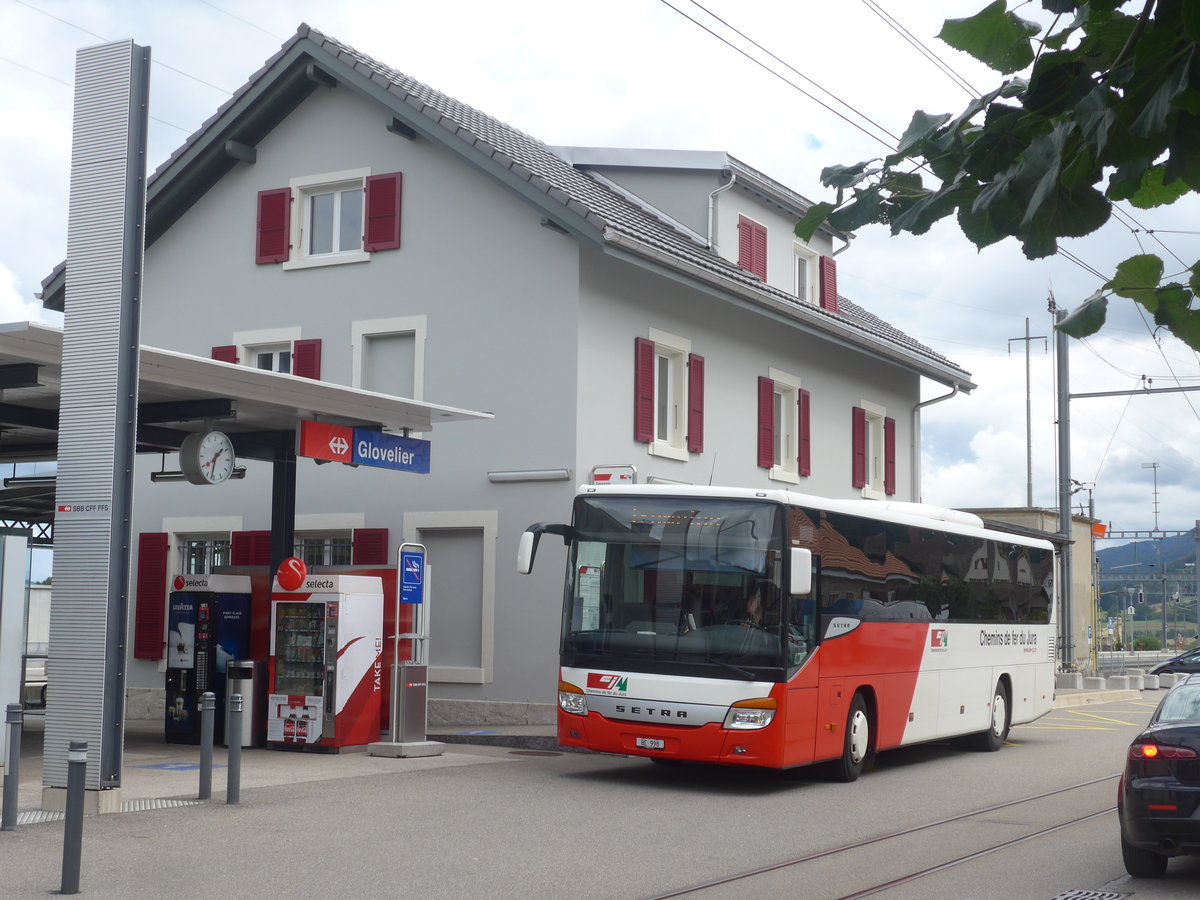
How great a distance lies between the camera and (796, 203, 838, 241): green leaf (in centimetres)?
407

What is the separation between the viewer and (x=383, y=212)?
22.2 m

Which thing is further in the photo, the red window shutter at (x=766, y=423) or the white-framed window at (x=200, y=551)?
the red window shutter at (x=766, y=423)

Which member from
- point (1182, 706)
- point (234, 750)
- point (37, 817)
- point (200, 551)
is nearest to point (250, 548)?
point (200, 551)

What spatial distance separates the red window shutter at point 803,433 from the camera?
2614 cm

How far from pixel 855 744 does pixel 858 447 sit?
13.4 metres

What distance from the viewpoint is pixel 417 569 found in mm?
16656

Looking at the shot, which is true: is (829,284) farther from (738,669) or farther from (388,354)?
(738,669)

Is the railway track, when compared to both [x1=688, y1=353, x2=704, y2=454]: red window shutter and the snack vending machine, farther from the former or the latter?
[x1=688, y1=353, x2=704, y2=454]: red window shutter

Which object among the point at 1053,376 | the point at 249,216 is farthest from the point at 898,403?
the point at 249,216

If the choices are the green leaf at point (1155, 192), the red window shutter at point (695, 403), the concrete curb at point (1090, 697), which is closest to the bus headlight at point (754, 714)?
the red window shutter at point (695, 403)

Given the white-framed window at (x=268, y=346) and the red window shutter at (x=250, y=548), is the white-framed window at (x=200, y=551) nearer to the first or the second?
the red window shutter at (x=250, y=548)

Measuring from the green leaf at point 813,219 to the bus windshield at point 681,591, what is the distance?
33.4 feet

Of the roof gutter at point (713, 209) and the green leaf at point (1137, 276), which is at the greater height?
the roof gutter at point (713, 209)

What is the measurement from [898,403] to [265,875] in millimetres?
23349
